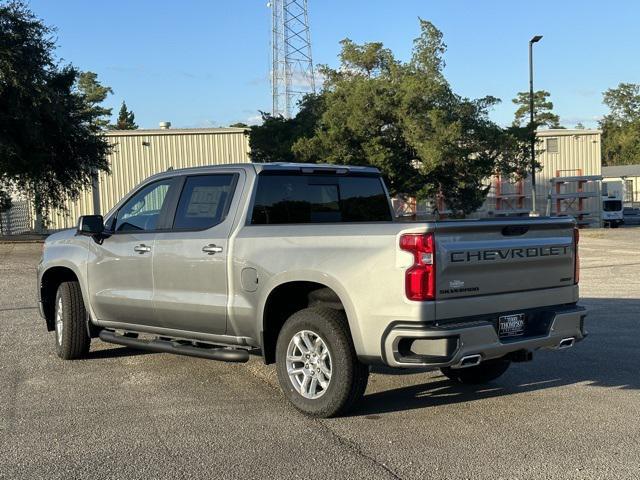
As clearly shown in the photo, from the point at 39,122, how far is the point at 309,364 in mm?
19611

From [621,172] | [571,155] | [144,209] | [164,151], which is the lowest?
[144,209]

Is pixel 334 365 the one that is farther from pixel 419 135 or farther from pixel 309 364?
pixel 419 135

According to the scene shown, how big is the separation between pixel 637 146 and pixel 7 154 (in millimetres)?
93154

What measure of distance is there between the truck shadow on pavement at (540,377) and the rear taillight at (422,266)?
1.37m

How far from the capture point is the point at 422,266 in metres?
4.90

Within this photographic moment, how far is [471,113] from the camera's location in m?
31.6

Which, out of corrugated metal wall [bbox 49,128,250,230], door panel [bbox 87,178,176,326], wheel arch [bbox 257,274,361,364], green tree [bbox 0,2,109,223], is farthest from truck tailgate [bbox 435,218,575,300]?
corrugated metal wall [bbox 49,128,250,230]

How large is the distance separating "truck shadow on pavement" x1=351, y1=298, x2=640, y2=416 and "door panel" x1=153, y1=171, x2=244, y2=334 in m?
1.63

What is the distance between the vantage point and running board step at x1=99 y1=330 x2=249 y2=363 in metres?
6.08

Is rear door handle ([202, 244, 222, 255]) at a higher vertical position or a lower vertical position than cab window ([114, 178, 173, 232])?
lower

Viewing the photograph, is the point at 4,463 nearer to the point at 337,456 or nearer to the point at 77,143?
the point at 337,456

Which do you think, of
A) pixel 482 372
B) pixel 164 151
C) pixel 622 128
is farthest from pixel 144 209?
pixel 622 128

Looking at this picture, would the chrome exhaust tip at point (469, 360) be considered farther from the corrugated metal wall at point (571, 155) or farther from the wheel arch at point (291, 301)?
the corrugated metal wall at point (571, 155)

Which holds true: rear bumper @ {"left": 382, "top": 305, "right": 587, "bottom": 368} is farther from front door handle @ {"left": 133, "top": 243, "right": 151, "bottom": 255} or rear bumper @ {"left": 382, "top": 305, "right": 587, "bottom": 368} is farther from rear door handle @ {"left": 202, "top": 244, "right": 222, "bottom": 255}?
front door handle @ {"left": 133, "top": 243, "right": 151, "bottom": 255}
